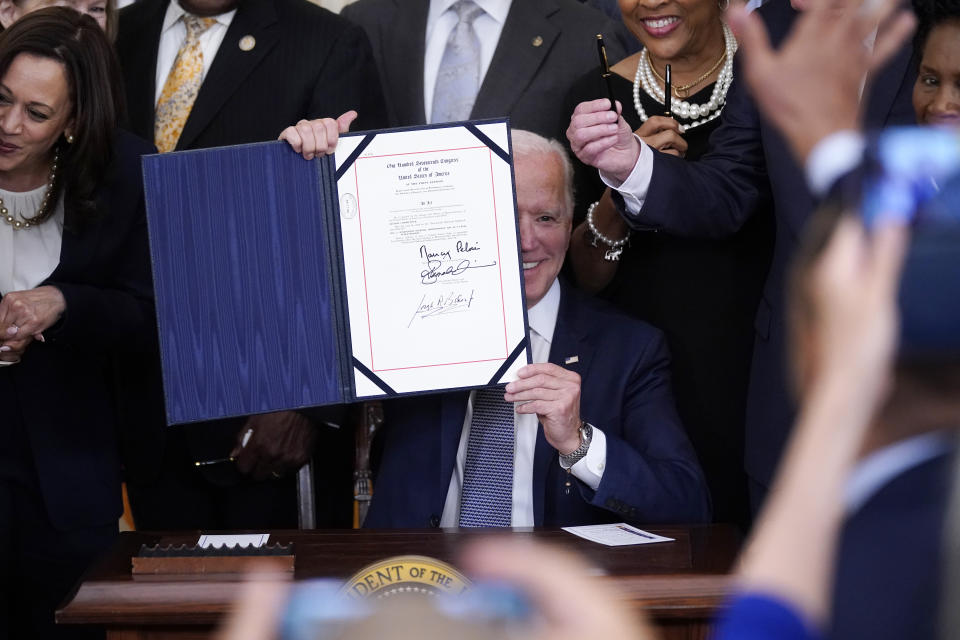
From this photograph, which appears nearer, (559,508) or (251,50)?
(559,508)

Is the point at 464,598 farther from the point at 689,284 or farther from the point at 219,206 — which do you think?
the point at 689,284

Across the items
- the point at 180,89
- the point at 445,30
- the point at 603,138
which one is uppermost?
the point at 445,30

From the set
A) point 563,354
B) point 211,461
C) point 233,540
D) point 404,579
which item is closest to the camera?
point 404,579

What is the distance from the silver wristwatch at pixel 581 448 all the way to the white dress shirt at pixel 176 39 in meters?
1.49

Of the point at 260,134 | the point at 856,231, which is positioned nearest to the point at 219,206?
the point at 260,134

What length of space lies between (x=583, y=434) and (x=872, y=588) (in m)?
1.78

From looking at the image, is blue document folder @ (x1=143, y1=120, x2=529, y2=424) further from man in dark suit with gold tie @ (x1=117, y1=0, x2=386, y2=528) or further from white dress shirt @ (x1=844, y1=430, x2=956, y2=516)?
white dress shirt @ (x1=844, y1=430, x2=956, y2=516)

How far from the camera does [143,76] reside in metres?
3.34

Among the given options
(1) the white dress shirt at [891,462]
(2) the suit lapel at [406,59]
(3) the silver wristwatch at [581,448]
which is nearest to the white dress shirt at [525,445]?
(3) the silver wristwatch at [581,448]

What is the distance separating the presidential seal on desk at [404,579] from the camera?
1.99 metres

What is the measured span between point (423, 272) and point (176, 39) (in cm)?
133

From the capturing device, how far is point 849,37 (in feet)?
3.06
